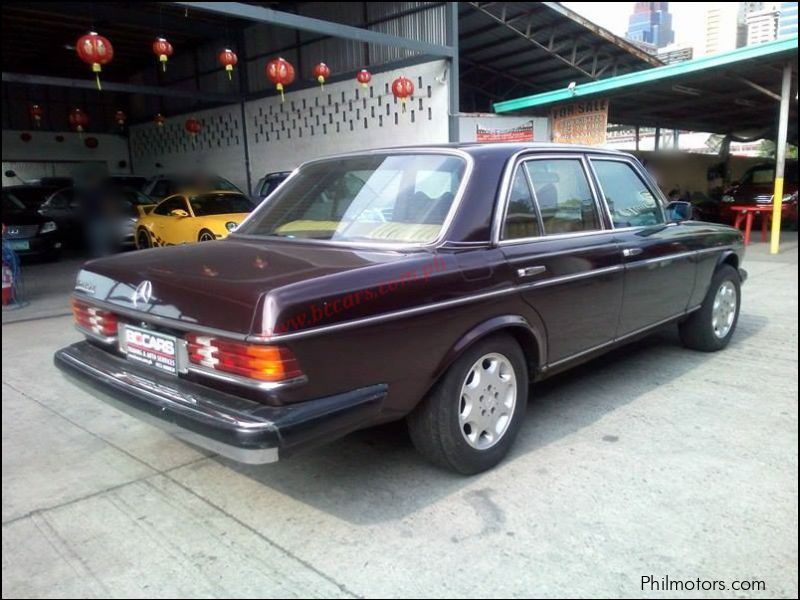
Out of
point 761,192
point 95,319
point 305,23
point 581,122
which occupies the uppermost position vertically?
point 305,23

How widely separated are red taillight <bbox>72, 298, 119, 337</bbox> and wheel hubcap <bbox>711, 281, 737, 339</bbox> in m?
4.42

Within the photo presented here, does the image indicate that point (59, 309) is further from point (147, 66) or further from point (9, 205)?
point (147, 66)

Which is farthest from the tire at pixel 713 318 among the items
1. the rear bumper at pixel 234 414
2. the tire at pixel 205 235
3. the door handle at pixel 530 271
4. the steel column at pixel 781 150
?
the tire at pixel 205 235

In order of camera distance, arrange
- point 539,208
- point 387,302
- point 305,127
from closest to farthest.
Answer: point 387,302 → point 539,208 → point 305,127

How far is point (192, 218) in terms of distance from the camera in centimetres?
1036

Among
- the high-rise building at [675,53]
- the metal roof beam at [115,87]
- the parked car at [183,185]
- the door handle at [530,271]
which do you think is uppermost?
the high-rise building at [675,53]

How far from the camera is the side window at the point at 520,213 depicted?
10.3 ft

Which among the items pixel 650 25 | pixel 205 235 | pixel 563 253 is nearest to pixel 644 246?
pixel 563 253

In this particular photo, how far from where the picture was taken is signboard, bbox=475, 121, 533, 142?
539 inches

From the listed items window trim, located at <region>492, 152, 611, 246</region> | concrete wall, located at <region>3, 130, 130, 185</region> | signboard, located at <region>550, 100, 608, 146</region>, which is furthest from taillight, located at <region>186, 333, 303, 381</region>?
concrete wall, located at <region>3, 130, 130, 185</region>

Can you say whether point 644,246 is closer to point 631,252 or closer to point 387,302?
point 631,252

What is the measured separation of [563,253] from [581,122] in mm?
11605

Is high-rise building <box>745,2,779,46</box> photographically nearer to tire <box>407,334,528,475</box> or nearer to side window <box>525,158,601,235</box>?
side window <box>525,158,601,235</box>

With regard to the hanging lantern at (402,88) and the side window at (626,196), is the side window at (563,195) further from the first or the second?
the hanging lantern at (402,88)
